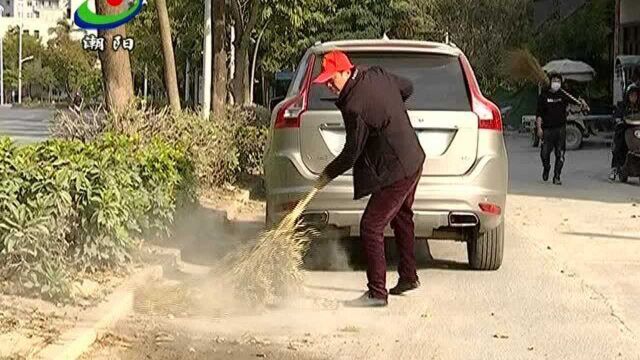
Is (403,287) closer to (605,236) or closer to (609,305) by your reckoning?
(609,305)

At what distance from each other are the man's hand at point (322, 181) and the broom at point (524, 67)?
26492 millimetres

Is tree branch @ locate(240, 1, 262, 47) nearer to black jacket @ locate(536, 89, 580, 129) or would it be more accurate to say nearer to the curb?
black jacket @ locate(536, 89, 580, 129)

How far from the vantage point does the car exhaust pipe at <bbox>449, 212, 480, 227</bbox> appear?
26.9ft

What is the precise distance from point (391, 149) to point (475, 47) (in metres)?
36.2

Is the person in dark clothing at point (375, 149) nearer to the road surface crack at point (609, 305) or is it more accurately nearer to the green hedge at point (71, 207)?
the green hedge at point (71, 207)

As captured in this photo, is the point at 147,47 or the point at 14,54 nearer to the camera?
the point at 147,47

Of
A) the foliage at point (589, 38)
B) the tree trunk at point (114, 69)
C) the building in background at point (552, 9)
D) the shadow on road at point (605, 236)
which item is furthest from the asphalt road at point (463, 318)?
the building in background at point (552, 9)

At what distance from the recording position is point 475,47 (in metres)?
42.6

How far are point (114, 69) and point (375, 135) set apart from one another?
5541 mm

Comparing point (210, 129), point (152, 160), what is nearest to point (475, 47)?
point (210, 129)

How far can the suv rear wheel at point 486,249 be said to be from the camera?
8648 millimetres

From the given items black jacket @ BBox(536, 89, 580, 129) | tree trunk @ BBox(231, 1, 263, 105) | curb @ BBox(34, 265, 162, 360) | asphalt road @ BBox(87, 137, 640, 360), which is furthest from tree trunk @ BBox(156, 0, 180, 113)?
tree trunk @ BBox(231, 1, 263, 105)

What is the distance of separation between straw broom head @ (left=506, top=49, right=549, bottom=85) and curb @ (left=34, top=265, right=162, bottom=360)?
87.8 feet

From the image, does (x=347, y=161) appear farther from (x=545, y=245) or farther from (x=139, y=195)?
(x=545, y=245)
